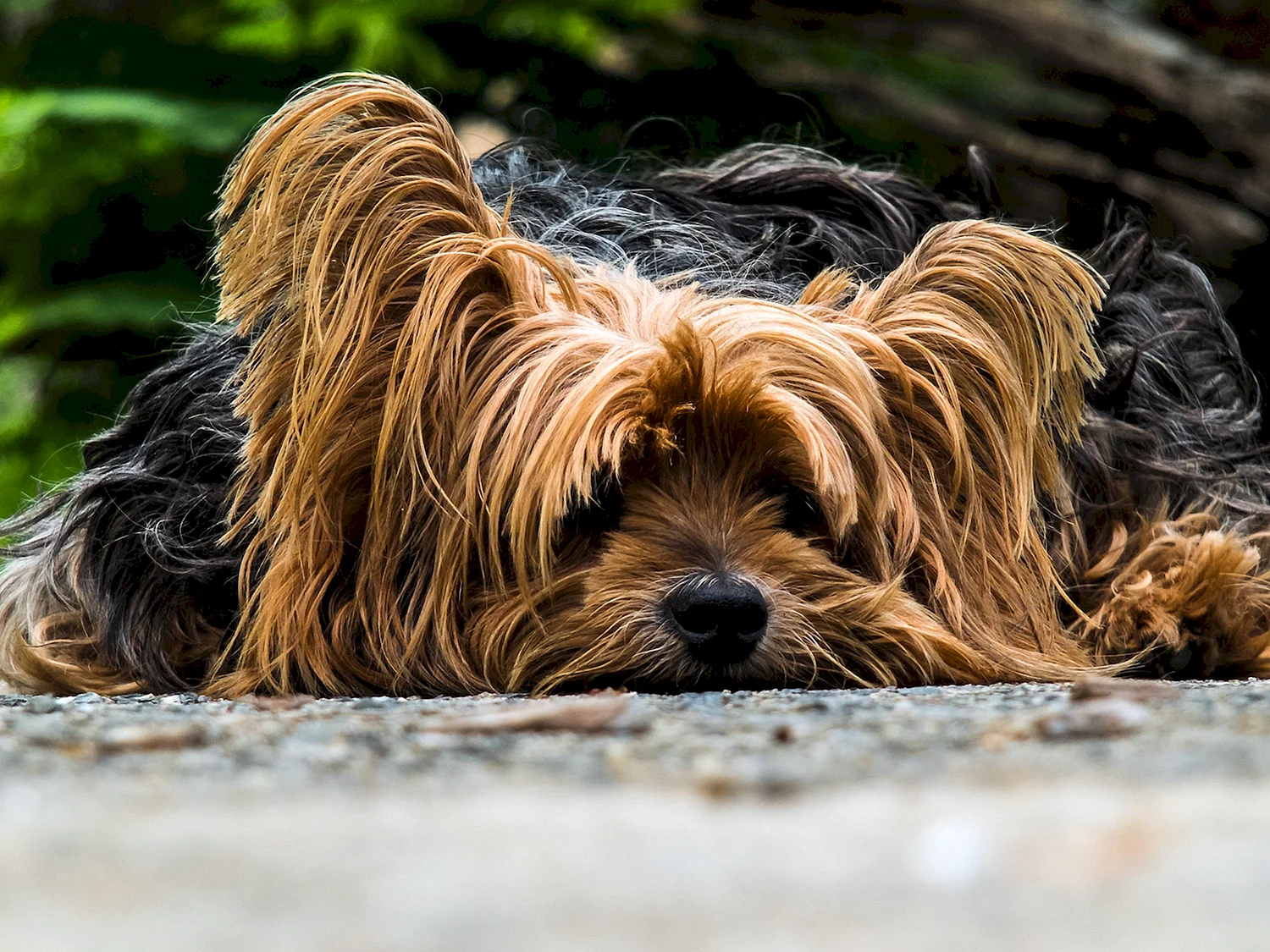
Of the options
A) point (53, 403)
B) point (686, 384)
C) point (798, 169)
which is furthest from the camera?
point (53, 403)

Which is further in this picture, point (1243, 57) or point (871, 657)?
point (1243, 57)

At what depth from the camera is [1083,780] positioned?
2088 millimetres

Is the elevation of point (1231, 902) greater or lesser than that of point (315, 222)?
lesser

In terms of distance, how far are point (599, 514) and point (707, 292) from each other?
92cm

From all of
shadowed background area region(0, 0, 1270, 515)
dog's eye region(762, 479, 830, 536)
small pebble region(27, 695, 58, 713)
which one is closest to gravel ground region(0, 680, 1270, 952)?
small pebble region(27, 695, 58, 713)

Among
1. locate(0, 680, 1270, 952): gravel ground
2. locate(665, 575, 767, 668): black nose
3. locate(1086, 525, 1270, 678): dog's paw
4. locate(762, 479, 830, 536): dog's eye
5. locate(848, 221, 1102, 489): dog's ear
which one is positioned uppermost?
locate(848, 221, 1102, 489): dog's ear

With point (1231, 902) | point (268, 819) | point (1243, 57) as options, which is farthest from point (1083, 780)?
point (1243, 57)

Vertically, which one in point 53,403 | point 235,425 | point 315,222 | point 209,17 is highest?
point 209,17

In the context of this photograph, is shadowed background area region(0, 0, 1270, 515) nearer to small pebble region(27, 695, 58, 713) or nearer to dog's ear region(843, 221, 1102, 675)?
dog's ear region(843, 221, 1102, 675)

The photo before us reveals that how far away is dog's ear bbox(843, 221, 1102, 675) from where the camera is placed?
426 centimetres

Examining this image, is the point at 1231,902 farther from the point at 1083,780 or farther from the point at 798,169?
the point at 798,169

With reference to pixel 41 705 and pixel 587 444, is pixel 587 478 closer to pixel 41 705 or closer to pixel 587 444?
pixel 587 444

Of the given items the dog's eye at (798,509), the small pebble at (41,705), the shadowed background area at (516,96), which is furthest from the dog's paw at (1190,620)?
the shadowed background area at (516,96)

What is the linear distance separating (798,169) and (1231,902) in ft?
13.8
